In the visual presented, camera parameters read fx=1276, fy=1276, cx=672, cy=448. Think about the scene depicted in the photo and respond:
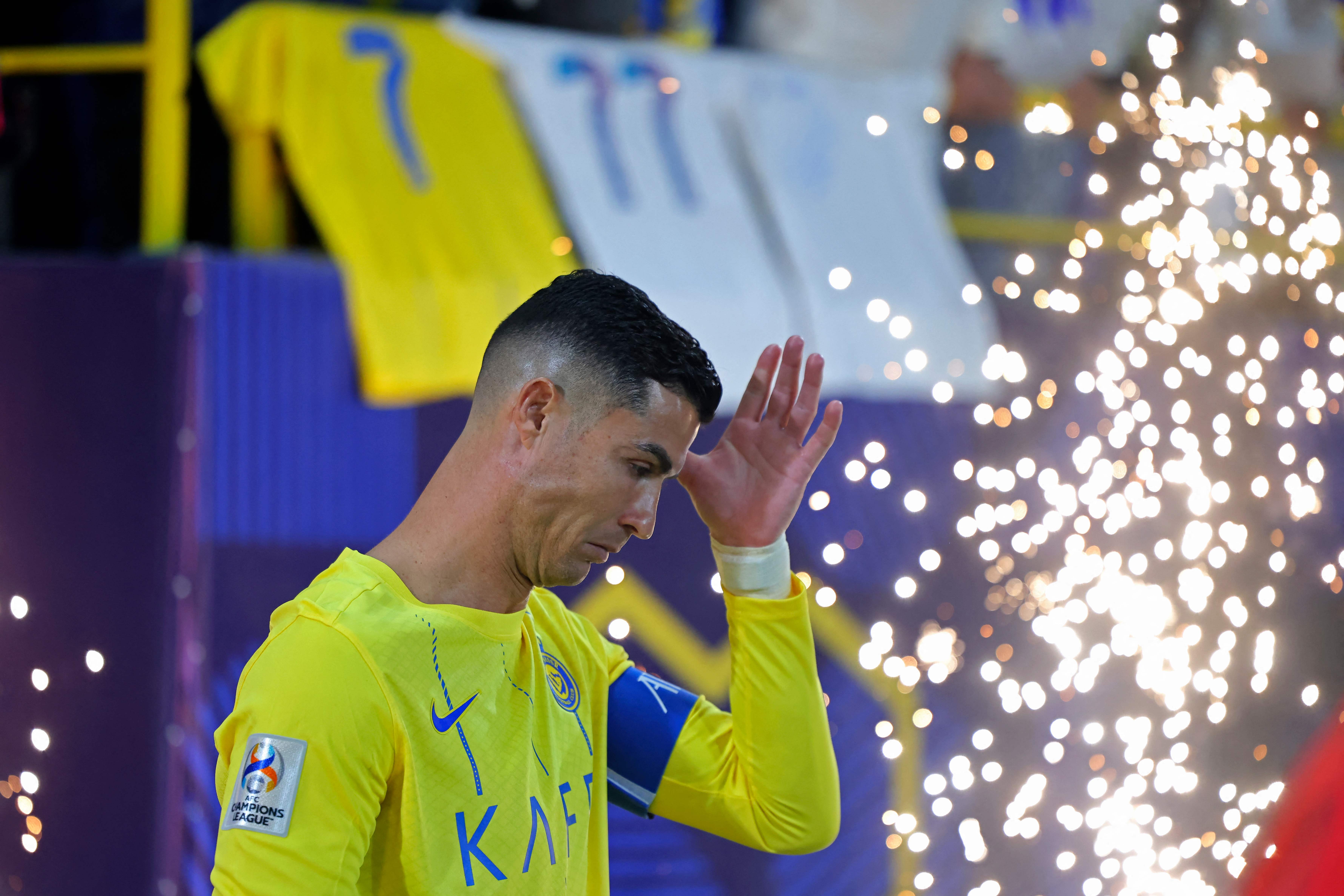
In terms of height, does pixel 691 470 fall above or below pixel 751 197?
below

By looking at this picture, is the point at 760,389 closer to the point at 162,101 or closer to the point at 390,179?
the point at 390,179

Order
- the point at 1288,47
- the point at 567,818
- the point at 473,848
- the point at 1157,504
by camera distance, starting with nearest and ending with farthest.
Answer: the point at 473,848 < the point at 567,818 < the point at 1157,504 < the point at 1288,47

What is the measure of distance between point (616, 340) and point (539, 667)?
0.93ft

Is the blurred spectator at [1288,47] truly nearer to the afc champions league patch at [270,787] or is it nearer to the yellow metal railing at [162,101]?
the yellow metal railing at [162,101]

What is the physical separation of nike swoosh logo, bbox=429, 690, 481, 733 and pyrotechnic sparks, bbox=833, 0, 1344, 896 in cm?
135

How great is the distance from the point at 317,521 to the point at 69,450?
341 millimetres

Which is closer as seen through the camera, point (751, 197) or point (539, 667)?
point (539, 667)

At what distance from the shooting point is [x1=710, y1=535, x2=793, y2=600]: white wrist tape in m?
1.15

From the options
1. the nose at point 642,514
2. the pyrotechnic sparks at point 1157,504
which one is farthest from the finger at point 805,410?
the pyrotechnic sparks at point 1157,504

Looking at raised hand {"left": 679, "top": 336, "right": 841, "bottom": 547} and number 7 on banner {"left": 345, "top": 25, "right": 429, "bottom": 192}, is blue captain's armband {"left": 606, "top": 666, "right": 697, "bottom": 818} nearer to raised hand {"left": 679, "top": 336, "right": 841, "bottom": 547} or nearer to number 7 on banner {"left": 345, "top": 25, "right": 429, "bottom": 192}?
raised hand {"left": 679, "top": 336, "right": 841, "bottom": 547}

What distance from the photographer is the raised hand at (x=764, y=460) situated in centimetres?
117

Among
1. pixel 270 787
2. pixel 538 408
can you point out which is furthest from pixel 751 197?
pixel 270 787

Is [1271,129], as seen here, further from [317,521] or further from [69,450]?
[69,450]

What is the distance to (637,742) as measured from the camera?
118cm
